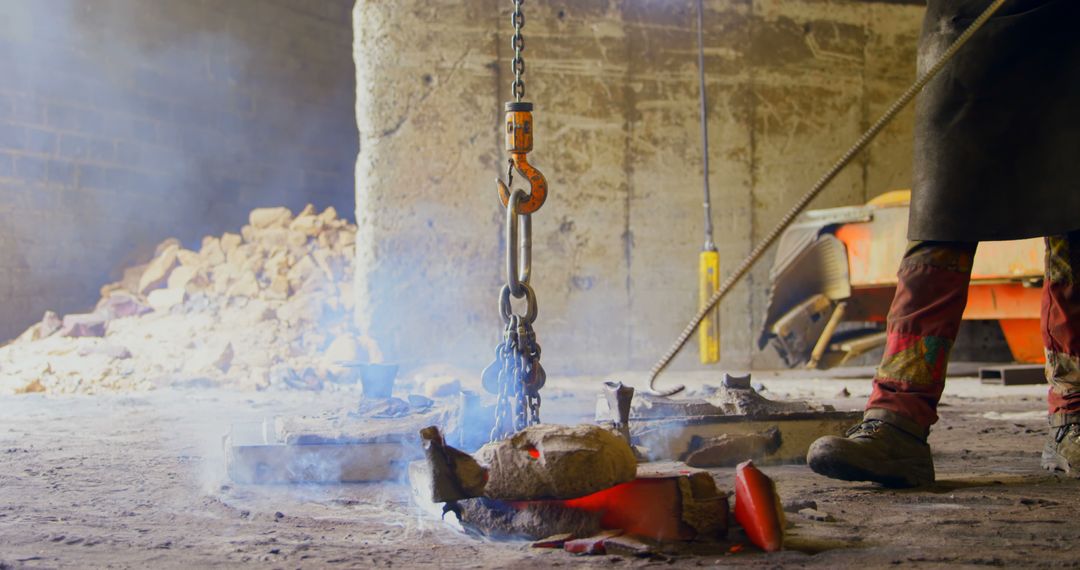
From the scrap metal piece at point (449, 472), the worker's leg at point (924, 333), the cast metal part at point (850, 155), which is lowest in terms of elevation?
the scrap metal piece at point (449, 472)

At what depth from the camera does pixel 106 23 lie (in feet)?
28.6

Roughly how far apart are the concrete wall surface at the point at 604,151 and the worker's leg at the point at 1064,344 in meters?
4.56

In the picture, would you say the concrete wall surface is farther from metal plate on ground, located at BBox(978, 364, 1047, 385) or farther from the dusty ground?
the dusty ground

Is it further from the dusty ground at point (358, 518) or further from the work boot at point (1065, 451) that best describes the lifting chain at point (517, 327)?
the work boot at point (1065, 451)

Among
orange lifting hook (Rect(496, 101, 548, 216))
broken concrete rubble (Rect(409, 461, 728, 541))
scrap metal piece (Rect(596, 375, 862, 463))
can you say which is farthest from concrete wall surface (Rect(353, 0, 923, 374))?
broken concrete rubble (Rect(409, 461, 728, 541))

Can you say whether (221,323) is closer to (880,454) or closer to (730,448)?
(730,448)

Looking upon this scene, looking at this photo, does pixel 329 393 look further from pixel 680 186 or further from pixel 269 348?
pixel 680 186

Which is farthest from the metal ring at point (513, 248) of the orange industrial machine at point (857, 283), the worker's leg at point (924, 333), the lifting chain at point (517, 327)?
the orange industrial machine at point (857, 283)

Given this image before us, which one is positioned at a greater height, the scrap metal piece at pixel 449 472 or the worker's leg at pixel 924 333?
the worker's leg at pixel 924 333

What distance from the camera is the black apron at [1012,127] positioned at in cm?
279

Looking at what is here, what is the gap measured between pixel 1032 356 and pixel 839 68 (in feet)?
8.83

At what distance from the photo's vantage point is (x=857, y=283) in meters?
6.68

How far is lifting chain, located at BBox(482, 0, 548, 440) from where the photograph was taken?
97.3 inches

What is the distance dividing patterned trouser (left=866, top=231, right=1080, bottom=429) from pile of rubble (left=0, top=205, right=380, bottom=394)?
4.64 m
